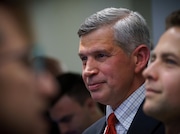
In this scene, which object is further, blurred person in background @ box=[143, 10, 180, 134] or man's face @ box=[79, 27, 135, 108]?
man's face @ box=[79, 27, 135, 108]

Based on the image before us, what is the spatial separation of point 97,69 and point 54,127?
0.94m

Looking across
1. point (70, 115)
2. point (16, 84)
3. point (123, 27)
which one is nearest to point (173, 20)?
point (123, 27)

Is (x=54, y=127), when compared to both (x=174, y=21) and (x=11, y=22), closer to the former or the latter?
(x=174, y=21)

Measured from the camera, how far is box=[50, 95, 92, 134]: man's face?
231 cm

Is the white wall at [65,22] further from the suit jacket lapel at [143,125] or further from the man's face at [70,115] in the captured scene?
the suit jacket lapel at [143,125]

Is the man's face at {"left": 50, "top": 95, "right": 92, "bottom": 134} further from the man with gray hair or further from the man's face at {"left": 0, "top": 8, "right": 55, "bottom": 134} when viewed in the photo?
the man's face at {"left": 0, "top": 8, "right": 55, "bottom": 134}

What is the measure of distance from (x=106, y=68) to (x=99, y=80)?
0.06 metres

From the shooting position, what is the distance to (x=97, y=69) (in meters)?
1.57

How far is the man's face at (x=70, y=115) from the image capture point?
2.31m

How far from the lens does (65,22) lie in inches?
132

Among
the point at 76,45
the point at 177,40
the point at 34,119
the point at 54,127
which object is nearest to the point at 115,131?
the point at 177,40

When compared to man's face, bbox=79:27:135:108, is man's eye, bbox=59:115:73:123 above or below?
below

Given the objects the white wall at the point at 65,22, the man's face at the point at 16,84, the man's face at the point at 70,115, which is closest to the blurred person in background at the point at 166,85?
the man's face at the point at 16,84

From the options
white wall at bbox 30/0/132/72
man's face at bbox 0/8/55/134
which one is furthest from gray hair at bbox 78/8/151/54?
white wall at bbox 30/0/132/72
